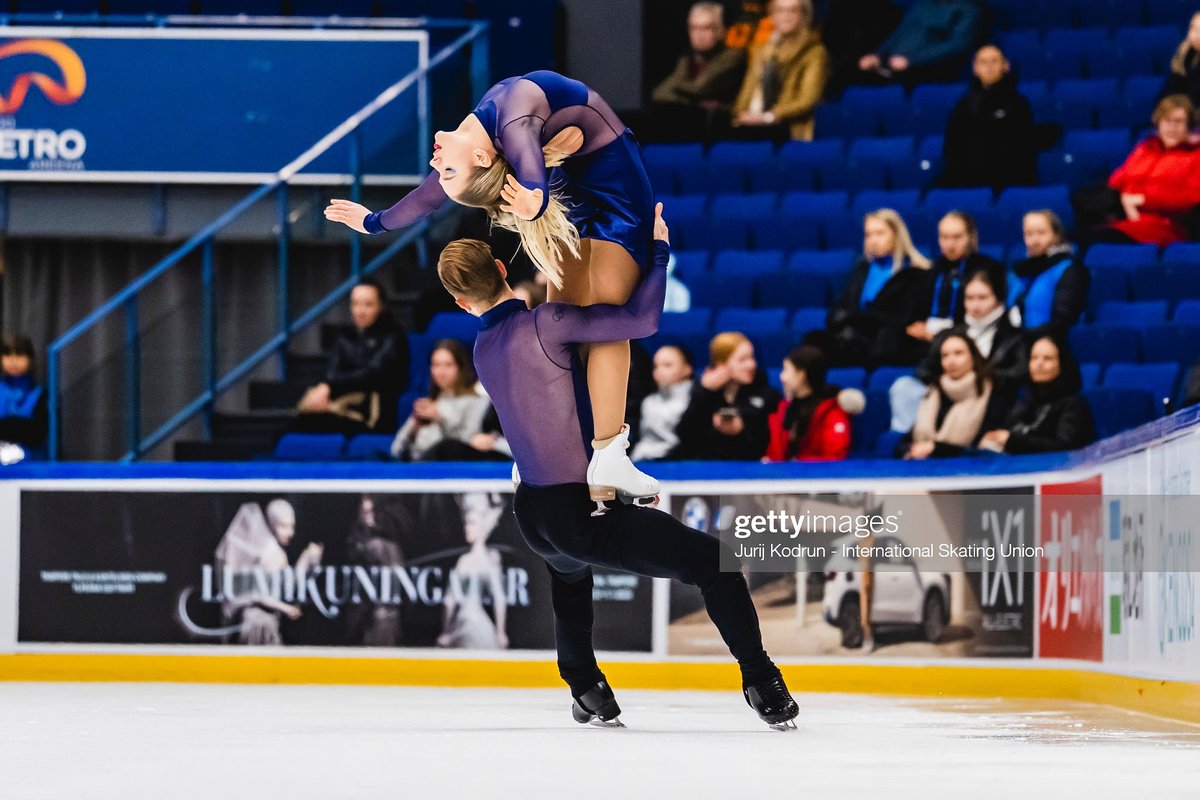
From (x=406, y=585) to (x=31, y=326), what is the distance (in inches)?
182

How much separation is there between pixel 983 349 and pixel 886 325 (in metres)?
0.67

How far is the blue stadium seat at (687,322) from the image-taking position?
9.56 m

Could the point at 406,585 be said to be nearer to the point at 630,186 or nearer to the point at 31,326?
the point at 630,186

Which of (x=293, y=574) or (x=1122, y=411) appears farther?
(x=293, y=574)

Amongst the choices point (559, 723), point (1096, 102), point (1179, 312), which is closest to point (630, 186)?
point (559, 723)

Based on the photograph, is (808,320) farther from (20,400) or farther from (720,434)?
(20,400)

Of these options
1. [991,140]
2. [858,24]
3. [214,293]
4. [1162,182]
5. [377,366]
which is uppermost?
[858,24]

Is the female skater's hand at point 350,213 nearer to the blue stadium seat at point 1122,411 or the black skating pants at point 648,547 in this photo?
the black skating pants at point 648,547

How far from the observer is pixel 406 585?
8.14 metres

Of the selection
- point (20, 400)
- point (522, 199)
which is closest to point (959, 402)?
point (522, 199)

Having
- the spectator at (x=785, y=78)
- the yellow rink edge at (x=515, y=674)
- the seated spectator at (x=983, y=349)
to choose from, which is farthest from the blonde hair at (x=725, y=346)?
the spectator at (x=785, y=78)

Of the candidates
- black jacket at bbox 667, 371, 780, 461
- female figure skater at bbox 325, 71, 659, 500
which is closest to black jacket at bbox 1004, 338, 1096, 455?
black jacket at bbox 667, 371, 780, 461

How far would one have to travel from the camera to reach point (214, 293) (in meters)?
9.80

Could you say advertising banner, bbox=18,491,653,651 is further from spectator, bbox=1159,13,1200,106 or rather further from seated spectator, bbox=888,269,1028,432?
spectator, bbox=1159,13,1200,106
